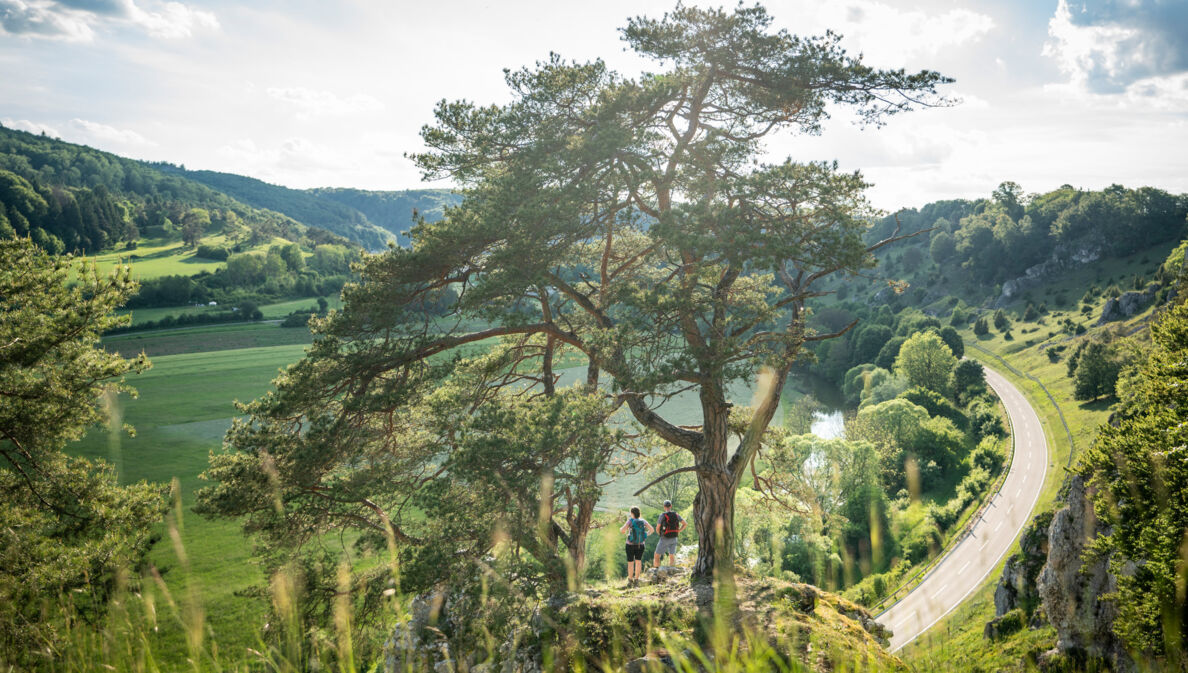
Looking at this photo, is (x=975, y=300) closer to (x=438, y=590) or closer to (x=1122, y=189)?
(x=1122, y=189)

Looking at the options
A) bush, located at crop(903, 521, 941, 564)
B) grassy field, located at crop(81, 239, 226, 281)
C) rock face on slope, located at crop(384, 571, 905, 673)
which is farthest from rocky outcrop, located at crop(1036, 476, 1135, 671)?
grassy field, located at crop(81, 239, 226, 281)

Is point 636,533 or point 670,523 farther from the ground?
point 636,533

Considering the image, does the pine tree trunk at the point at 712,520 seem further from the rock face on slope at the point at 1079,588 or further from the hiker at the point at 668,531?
the rock face on slope at the point at 1079,588

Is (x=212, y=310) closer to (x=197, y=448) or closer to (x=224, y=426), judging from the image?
(x=224, y=426)

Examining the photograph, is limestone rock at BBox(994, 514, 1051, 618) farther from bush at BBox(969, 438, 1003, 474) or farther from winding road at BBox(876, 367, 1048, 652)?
bush at BBox(969, 438, 1003, 474)

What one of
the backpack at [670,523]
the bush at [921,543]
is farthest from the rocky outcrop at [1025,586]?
the bush at [921,543]

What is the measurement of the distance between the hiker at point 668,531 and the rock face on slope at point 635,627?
2.48m

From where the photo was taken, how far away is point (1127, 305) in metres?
57.8

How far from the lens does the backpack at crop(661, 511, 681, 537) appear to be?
11.2m

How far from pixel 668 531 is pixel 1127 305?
69251mm

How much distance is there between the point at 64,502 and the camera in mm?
11250

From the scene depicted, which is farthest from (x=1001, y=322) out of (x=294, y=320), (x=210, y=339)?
(x=210, y=339)

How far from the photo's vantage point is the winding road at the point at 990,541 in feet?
94.0

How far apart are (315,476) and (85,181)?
203192mm
